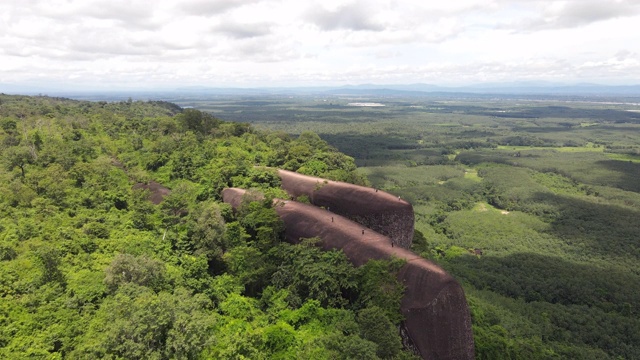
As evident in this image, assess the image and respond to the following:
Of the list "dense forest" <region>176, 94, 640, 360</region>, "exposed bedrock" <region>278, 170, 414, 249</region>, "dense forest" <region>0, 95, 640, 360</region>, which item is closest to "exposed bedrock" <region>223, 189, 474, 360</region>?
"dense forest" <region>0, 95, 640, 360</region>

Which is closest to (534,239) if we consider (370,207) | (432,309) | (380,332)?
(370,207)

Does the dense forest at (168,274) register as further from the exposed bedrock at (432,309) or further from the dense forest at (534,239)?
the dense forest at (534,239)

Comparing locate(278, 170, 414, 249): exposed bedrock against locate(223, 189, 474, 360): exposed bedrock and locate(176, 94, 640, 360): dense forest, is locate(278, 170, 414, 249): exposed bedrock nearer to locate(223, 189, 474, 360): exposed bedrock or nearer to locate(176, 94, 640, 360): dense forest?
locate(176, 94, 640, 360): dense forest

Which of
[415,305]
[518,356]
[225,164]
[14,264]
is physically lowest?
[518,356]

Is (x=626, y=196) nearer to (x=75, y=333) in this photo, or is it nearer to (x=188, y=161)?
(x=188, y=161)

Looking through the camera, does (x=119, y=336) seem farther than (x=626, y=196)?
No

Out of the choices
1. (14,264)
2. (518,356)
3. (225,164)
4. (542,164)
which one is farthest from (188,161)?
(542,164)
